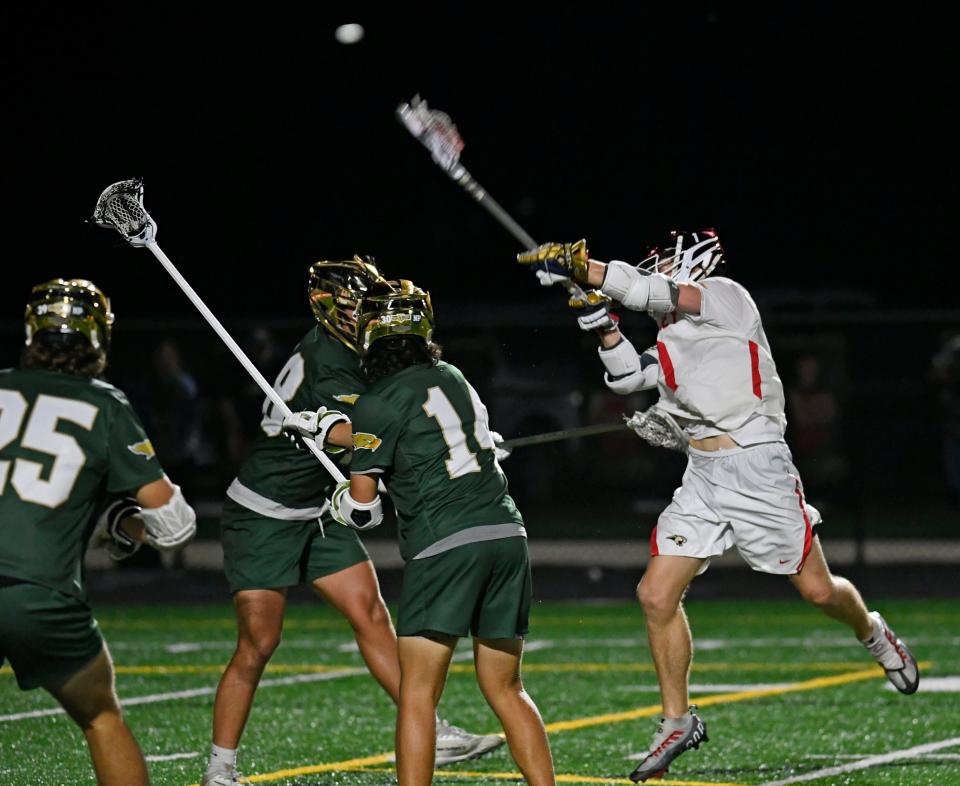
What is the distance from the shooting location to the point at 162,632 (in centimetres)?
1220

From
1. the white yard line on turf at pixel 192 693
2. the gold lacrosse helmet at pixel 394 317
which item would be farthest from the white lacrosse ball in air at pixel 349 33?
the gold lacrosse helmet at pixel 394 317

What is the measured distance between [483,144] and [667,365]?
73.0ft

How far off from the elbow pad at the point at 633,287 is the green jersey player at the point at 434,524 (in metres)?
1.15

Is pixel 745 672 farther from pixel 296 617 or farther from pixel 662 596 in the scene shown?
pixel 296 617

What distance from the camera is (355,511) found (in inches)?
227

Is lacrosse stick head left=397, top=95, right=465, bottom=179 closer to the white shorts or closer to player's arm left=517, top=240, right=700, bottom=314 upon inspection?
player's arm left=517, top=240, right=700, bottom=314

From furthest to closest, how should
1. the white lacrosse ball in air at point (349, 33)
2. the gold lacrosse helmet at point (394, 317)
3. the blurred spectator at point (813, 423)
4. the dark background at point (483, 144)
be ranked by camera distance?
1. the dark background at point (483, 144)
2. the white lacrosse ball in air at point (349, 33)
3. the blurred spectator at point (813, 423)
4. the gold lacrosse helmet at point (394, 317)

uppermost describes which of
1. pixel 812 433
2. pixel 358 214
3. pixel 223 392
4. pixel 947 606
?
pixel 358 214

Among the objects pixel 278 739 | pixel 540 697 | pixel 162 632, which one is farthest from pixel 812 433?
pixel 278 739

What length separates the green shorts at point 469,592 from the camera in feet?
18.4

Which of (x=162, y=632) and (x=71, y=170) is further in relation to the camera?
(x=71, y=170)

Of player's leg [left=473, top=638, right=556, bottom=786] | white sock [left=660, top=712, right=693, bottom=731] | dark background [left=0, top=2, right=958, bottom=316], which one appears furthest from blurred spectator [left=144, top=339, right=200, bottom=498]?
dark background [left=0, top=2, right=958, bottom=316]

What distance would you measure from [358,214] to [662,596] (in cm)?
2316

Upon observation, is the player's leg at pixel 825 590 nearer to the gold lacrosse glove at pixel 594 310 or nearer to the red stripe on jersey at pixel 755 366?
the red stripe on jersey at pixel 755 366
